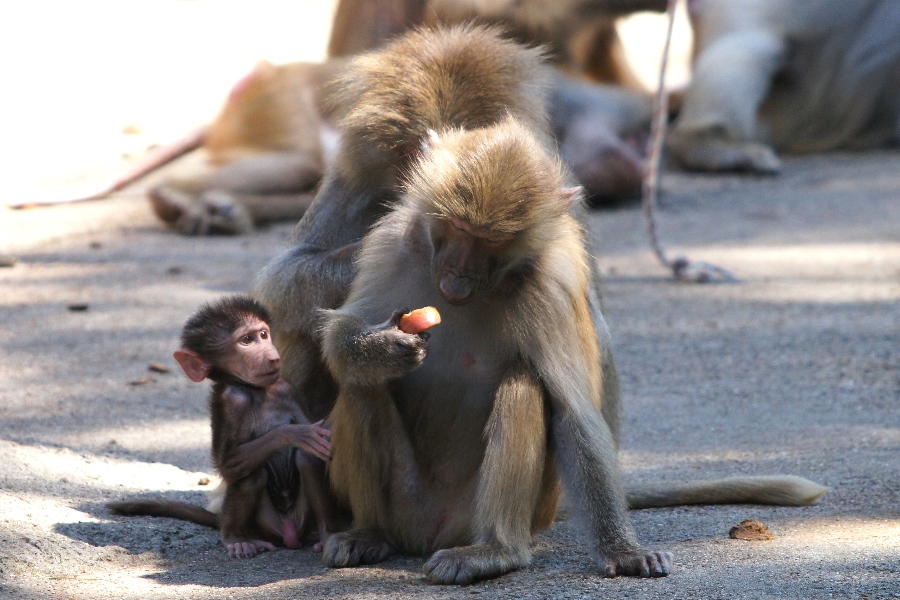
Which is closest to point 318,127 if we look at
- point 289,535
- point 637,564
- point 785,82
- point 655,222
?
point 655,222

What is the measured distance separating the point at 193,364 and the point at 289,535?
678 mm

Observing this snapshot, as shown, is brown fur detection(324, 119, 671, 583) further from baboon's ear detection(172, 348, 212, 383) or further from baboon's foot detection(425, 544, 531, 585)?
baboon's ear detection(172, 348, 212, 383)

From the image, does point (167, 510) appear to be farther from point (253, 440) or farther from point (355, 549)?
point (355, 549)

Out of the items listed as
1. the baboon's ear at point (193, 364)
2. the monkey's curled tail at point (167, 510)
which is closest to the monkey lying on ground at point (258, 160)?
the monkey's curled tail at point (167, 510)

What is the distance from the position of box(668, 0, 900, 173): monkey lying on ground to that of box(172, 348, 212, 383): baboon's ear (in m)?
7.74

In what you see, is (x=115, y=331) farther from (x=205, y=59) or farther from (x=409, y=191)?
(x=205, y=59)

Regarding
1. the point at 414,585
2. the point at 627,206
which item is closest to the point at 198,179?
the point at 627,206

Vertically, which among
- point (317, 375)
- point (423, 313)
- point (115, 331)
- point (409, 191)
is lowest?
point (115, 331)

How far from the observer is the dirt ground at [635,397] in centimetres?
347

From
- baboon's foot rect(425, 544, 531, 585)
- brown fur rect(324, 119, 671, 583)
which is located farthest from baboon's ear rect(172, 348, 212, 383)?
baboon's foot rect(425, 544, 531, 585)

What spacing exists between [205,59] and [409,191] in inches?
440

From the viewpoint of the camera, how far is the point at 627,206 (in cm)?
1025

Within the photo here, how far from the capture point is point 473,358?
3.80 metres

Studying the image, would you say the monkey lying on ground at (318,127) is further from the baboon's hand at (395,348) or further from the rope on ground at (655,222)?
the baboon's hand at (395,348)
